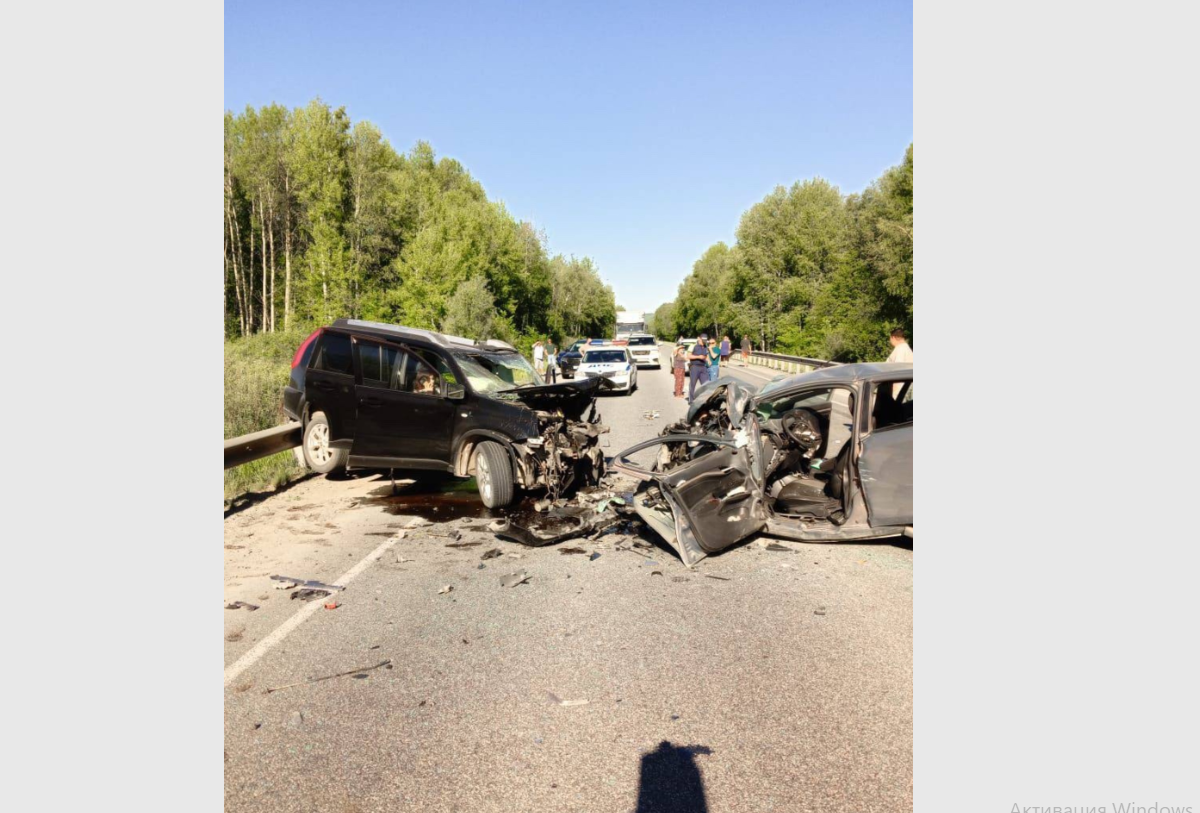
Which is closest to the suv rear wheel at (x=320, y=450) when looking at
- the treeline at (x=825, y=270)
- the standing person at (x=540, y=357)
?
the standing person at (x=540, y=357)

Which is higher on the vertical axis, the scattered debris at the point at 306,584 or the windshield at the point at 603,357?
the windshield at the point at 603,357

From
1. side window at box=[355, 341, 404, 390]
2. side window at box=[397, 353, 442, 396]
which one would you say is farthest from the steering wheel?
side window at box=[355, 341, 404, 390]

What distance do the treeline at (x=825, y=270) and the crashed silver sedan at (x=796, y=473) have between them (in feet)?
122

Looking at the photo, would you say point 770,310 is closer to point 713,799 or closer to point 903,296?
point 903,296

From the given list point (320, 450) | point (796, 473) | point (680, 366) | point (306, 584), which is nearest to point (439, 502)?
point (320, 450)

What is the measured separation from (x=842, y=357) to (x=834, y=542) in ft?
149

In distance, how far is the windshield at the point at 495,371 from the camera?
899 cm

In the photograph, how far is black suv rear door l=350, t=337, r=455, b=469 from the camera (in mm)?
8742

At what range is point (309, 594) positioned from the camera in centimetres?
557

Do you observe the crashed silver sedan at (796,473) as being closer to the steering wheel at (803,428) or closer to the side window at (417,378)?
the steering wheel at (803,428)

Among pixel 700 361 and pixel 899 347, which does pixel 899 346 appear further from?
pixel 700 361

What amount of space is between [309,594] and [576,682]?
8.84ft

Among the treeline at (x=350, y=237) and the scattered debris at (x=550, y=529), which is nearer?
the scattered debris at (x=550, y=529)

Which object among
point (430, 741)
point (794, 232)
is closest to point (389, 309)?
point (794, 232)
